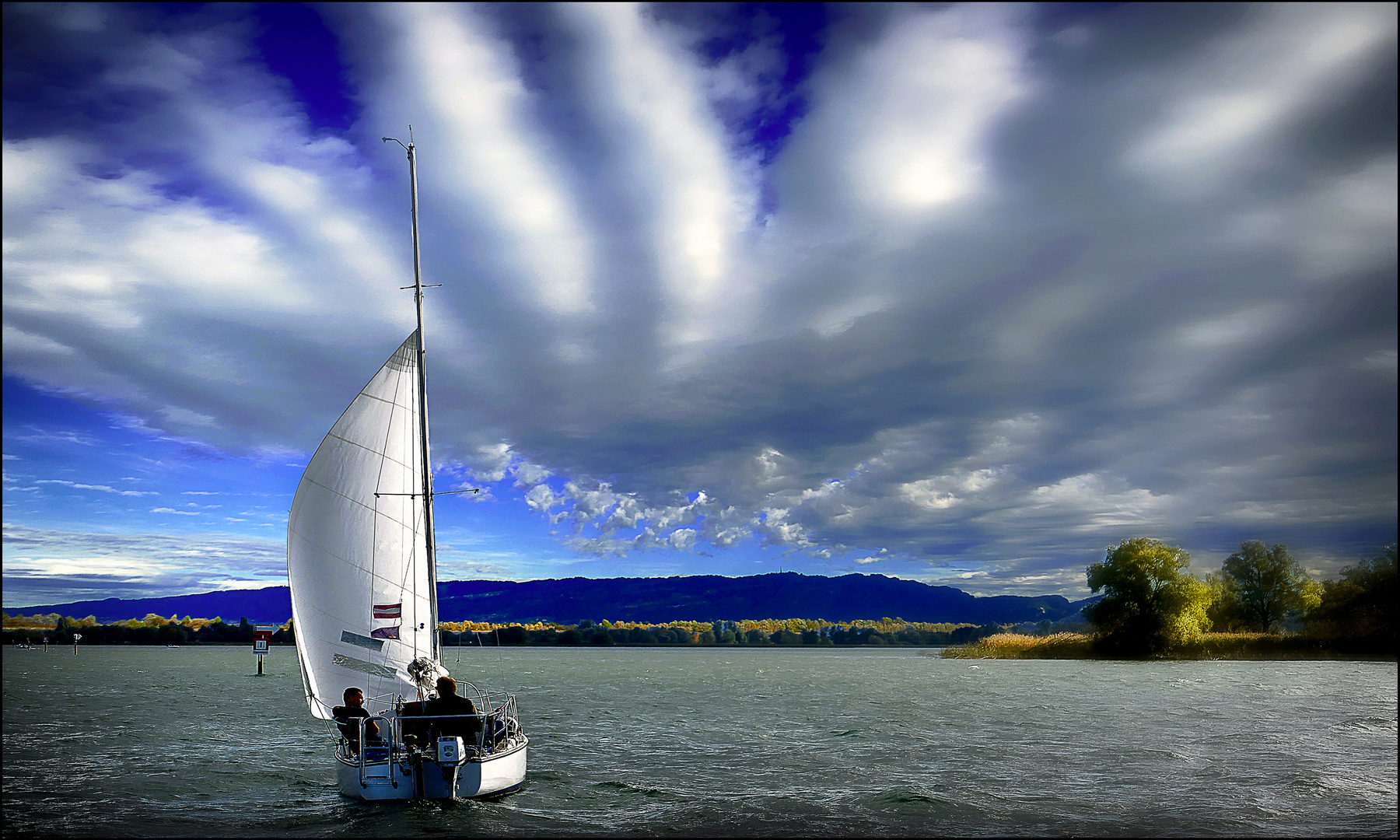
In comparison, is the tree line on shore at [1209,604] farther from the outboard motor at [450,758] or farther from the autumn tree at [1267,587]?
the outboard motor at [450,758]

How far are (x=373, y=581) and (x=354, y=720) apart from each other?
3458 mm

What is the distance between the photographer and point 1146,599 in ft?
265

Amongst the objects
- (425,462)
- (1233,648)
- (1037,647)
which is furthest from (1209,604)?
(425,462)

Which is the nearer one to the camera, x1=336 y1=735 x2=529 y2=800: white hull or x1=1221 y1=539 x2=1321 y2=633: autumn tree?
x1=336 y1=735 x2=529 y2=800: white hull

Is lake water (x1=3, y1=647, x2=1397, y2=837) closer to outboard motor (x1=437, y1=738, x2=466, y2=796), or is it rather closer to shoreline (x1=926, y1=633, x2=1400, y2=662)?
outboard motor (x1=437, y1=738, x2=466, y2=796)

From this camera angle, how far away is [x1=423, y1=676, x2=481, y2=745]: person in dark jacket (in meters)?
19.2

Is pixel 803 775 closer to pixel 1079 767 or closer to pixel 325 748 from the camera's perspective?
pixel 1079 767

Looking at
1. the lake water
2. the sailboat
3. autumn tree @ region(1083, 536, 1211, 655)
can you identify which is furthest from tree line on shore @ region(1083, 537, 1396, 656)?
the sailboat

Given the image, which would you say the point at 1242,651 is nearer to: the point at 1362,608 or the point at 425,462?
the point at 1362,608

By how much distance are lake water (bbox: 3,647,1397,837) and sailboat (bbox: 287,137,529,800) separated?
2.01 m

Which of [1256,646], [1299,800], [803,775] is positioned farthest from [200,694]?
[1256,646]

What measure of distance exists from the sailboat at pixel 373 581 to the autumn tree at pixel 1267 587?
92541 millimetres

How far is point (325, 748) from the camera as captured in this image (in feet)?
105

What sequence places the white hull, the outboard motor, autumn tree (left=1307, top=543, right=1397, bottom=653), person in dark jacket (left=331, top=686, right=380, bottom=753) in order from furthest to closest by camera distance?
1. autumn tree (left=1307, top=543, right=1397, bottom=653)
2. person in dark jacket (left=331, top=686, right=380, bottom=753)
3. the white hull
4. the outboard motor
